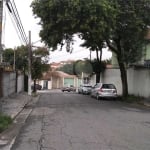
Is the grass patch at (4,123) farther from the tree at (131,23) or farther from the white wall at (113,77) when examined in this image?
the white wall at (113,77)

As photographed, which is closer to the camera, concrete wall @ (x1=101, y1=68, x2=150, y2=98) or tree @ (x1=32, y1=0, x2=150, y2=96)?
tree @ (x1=32, y1=0, x2=150, y2=96)

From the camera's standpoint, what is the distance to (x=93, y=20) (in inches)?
1064

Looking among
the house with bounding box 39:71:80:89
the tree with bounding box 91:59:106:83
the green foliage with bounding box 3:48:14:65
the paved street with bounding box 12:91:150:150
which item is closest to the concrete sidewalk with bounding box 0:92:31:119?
the paved street with bounding box 12:91:150:150

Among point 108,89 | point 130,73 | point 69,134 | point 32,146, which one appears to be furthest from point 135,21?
point 32,146

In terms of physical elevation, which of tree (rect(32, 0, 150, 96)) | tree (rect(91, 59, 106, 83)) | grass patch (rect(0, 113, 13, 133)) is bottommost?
grass patch (rect(0, 113, 13, 133))

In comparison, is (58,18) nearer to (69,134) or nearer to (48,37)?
(48,37)

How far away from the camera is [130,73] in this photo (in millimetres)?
40656

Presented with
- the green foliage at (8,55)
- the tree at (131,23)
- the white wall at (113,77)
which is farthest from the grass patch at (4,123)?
the green foliage at (8,55)

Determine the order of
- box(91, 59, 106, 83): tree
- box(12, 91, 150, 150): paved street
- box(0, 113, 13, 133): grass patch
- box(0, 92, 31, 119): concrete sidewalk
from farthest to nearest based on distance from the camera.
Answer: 1. box(91, 59, 106, 83): tree
2. box(0, 92, 31, 119): concrete sidewalk
3. box(0, 113, 13, 133): grass patch
4. box(12, 91, 150, 150): paved street

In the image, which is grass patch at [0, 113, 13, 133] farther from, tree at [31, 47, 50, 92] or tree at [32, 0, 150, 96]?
tree at [31, 47, 50, 92]

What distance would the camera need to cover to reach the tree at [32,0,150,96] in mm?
27094

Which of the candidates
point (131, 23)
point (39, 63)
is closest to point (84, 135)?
point (131, 23)

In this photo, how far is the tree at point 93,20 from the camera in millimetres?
27094

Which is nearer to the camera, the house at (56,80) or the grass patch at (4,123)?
the grass patch at (4,123)
